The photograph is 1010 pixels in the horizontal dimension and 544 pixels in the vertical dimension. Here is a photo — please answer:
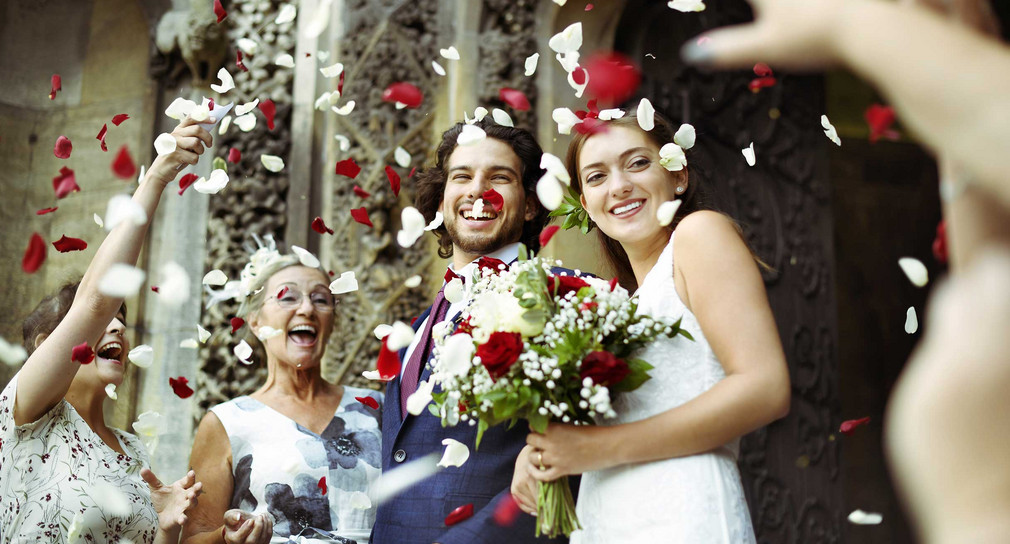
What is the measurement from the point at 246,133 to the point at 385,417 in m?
2.09

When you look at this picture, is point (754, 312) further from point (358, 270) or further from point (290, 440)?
point (358, 270)

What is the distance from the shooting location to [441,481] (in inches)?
92.3

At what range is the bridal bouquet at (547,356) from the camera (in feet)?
5.82

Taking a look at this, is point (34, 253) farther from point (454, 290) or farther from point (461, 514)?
point (461, 514)

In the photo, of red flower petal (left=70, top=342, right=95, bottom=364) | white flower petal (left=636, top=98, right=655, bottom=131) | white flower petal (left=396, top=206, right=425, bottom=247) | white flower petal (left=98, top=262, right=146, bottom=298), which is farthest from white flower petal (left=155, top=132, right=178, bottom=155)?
white flower petal (left=636, top=98, right=655, bottom=131)

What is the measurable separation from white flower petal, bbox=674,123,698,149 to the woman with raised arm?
118 cm

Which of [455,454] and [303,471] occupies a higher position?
[455,454]

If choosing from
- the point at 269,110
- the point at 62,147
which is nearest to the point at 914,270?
the point at 62,147

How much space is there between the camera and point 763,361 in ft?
5.76

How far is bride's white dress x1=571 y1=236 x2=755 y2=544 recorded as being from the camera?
1774mm

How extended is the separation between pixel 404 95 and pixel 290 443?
4.67 feet

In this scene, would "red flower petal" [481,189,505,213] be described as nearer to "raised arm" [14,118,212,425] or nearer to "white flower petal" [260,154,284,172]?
"raised arm" [14,118,212,425]

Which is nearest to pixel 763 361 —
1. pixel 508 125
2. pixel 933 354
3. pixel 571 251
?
pixel 933 354

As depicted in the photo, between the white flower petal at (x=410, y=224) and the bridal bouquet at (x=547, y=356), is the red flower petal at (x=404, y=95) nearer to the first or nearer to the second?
the white flower petal at (x=410, y=224)
